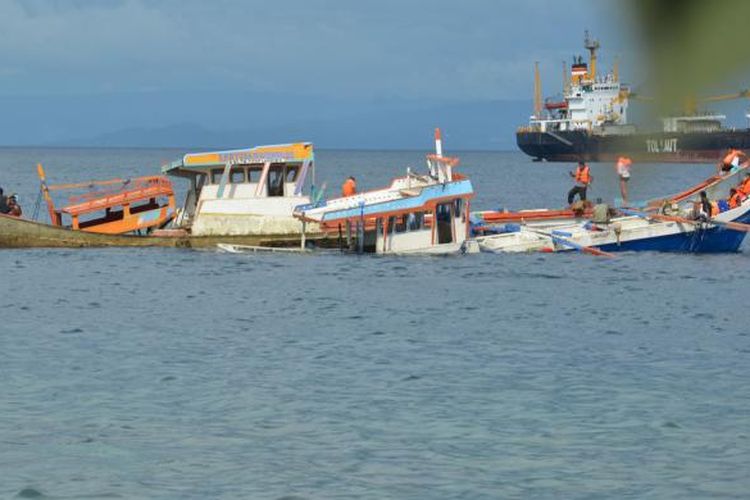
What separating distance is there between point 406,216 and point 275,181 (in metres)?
4.76

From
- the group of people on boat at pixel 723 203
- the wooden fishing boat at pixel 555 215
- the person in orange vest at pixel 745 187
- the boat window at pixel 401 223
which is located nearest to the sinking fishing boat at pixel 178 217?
the boat window at pixel 401 223

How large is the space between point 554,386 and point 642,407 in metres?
2.02

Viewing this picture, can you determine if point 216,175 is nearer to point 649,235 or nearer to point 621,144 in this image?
point 649,235

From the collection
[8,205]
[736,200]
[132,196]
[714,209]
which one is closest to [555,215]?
[714,209]

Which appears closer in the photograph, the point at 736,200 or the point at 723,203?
the point at 736,200

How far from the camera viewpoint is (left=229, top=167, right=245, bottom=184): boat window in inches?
1710

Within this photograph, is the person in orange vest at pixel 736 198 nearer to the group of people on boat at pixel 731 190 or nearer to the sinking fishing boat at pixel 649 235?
the group of people on boat at pixel 731 190

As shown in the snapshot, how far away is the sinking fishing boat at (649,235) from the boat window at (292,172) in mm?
6522

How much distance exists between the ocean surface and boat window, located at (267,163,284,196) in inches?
169

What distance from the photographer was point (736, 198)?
144 feet

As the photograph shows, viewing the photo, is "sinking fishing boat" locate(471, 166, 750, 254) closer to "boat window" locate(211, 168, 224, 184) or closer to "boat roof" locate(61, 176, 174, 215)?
"boat window" locate(211, 168, 224, 184)

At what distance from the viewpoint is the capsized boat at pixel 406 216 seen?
133 ft

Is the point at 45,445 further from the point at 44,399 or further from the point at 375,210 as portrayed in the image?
the point at 375,210

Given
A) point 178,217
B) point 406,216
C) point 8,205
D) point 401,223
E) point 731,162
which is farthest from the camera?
point 731,162
